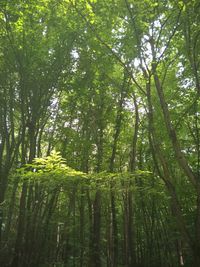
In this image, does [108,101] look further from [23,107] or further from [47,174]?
[47,174]

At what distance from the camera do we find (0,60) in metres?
8.23

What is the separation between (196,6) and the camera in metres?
6.22

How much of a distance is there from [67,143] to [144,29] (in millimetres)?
5425

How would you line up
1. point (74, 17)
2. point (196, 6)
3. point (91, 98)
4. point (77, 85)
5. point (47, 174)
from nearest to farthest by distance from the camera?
point (47, 174) < point (196, 6) < point (74, 17) < point (77, 85) < point (91, 98)

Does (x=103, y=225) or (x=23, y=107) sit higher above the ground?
(x=23, y=107)

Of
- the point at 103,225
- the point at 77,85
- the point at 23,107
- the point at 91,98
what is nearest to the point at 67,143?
the point at 91,98

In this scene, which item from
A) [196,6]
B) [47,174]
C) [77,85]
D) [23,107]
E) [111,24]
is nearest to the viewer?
[47,174]

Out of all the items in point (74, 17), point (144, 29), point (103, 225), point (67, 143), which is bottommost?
point (103, 225)

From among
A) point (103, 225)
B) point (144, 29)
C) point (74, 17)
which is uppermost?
point (74, 17)

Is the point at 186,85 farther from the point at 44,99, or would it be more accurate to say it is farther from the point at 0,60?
the point at 0,60

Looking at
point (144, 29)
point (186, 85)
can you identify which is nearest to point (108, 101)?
point (186, 85)

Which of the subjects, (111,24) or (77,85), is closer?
(111,24)

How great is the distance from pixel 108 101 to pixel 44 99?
2936 mm

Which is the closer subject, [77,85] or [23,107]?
[23,107]
